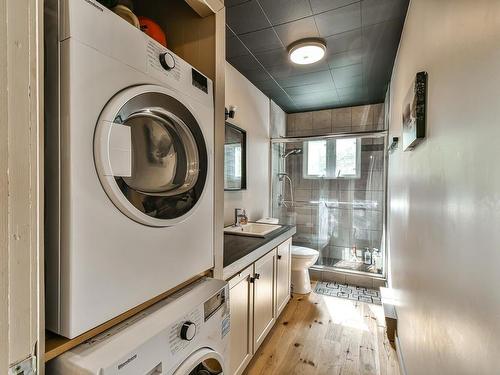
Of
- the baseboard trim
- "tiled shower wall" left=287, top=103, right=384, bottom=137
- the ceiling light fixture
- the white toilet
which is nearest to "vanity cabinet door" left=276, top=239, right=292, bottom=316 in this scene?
the white toilet

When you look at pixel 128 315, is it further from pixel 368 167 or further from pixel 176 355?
pixel 368 167

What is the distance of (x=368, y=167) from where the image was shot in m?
3.24

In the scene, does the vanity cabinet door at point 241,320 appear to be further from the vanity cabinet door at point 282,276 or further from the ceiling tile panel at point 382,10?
the ceiling tile panel at point 382,10

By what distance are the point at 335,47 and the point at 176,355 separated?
7.66ft

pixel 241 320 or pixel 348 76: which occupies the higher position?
pixel 348 76

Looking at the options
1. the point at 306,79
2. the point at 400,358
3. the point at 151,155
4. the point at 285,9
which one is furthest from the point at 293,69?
the point at 400,358

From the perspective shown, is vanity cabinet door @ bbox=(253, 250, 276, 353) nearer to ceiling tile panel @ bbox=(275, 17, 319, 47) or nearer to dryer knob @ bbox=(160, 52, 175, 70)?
dryer knob @ bbox=(160, 52, 175, 70)

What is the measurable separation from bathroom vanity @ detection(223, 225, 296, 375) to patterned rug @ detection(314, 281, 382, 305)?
2.89 feet

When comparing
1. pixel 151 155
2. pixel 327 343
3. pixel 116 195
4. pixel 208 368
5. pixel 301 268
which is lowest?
pixel 327 343

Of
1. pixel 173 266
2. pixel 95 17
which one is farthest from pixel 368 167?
pixel 95 17

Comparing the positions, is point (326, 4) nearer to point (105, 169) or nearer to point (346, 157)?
point (105, 169)

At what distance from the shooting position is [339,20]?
1730 mm

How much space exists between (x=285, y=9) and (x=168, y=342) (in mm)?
1942

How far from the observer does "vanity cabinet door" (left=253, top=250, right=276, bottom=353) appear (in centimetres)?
168
